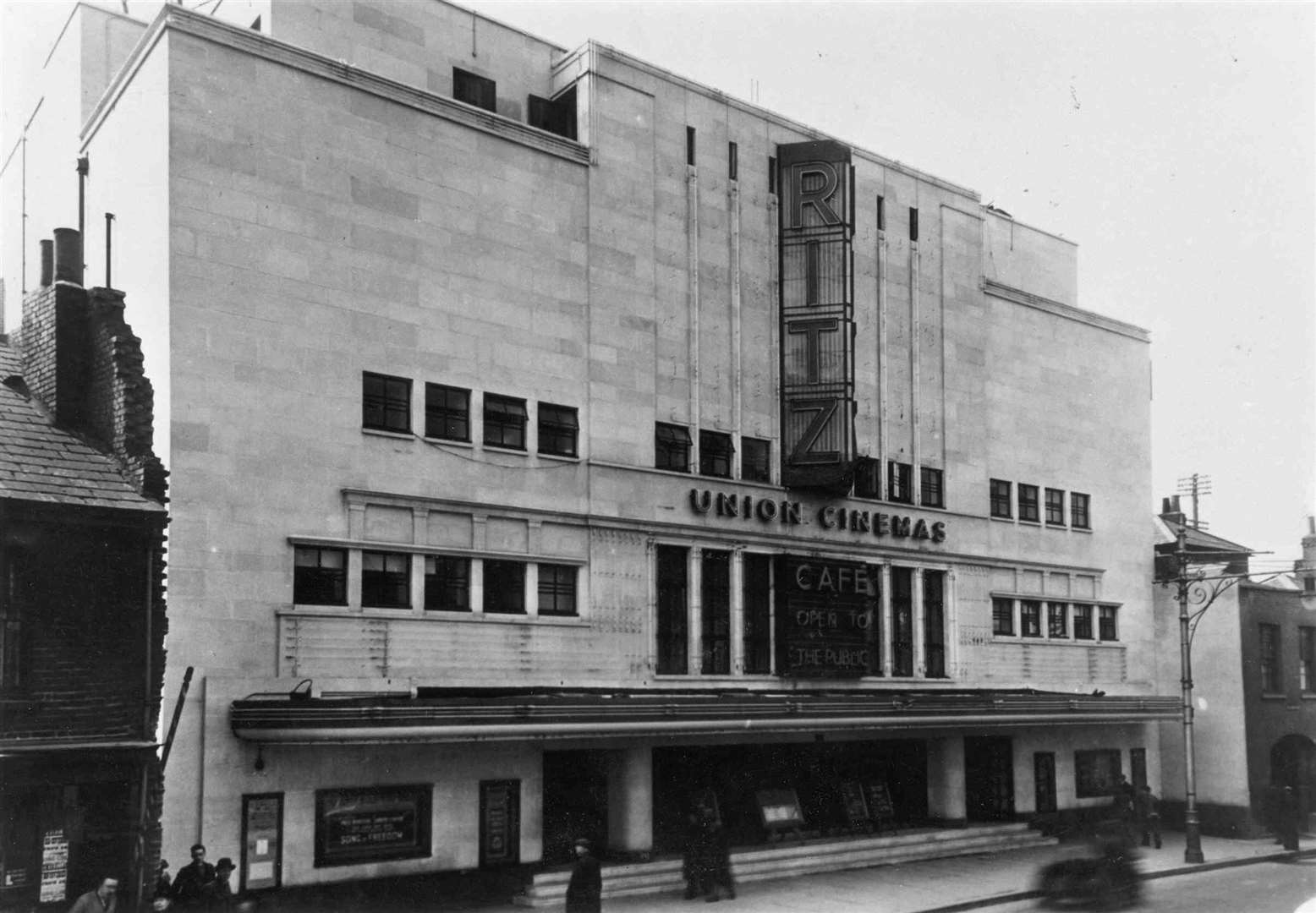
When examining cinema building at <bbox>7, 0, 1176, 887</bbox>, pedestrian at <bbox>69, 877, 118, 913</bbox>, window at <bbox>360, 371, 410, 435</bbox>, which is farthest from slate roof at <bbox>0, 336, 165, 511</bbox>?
pedestrian at <bbox>69, 877, 118, 913</bbox>

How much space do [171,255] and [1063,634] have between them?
27675 mm

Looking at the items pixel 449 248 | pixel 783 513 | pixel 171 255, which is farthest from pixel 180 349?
pixel 783 513

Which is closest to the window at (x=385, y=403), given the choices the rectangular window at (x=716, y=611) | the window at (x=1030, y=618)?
the rectangular window at (x=716, y=611)

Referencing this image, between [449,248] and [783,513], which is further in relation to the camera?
[783,513]

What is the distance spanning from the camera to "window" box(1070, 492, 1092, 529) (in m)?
39.7

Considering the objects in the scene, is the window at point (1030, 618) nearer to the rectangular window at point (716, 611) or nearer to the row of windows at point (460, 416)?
the rectangular window at point (716, 611)

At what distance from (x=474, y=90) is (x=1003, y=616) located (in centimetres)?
2046

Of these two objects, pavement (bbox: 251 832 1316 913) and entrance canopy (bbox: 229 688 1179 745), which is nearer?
entrance canopy (bbox: 229 688 1179 745)

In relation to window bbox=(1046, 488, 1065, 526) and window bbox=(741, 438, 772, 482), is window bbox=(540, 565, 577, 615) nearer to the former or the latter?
window bbox=(741, 438, 772, 482)

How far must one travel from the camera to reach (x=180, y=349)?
856 inches

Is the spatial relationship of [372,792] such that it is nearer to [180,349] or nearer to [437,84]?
[180,349]

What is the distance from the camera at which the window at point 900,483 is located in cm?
3384

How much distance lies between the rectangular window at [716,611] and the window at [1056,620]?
42.0 ft

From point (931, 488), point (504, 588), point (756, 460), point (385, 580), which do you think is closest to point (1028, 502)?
point (931, 488)
